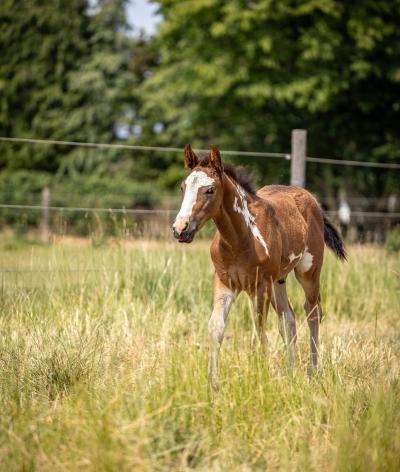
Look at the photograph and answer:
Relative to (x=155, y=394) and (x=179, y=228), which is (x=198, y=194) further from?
(x=155, y=394)

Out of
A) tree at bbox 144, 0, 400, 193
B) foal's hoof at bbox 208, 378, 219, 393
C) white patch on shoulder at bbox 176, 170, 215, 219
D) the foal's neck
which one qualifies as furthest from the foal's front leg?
tree at bbox 144, 0, 400, 193

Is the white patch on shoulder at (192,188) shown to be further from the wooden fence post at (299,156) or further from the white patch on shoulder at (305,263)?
the wooden fence post at (299,156)

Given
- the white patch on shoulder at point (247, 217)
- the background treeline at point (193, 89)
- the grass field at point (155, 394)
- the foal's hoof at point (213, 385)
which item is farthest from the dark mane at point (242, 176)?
the background treeline at point (193, 89)

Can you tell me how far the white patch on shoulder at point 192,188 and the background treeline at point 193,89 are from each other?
13692 mm

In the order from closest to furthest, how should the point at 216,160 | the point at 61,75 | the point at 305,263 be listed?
the point at 216,160, the point at 305,263, the point at 61,75

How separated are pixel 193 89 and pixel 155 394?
56.8 feet

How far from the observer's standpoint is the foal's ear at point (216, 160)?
4320mm

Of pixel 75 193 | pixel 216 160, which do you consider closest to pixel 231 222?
pixel 216 160

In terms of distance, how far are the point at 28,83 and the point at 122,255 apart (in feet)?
78.2

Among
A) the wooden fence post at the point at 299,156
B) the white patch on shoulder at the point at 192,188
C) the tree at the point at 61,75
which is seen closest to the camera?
the white patch on shoulder at the point at 192,188

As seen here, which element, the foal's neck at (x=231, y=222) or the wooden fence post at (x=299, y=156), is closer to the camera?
the foal's neck at (x=231, y=222)

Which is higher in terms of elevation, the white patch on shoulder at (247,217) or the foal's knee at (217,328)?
the white patch on shoulder at (247,217)

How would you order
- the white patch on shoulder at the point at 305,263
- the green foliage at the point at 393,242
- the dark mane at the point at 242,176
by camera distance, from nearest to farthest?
the dark mane at the point at 242,176
the white patch on shoulder at the point at 305,263
the green foliage at the point at 393,242

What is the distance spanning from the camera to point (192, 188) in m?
4.18
